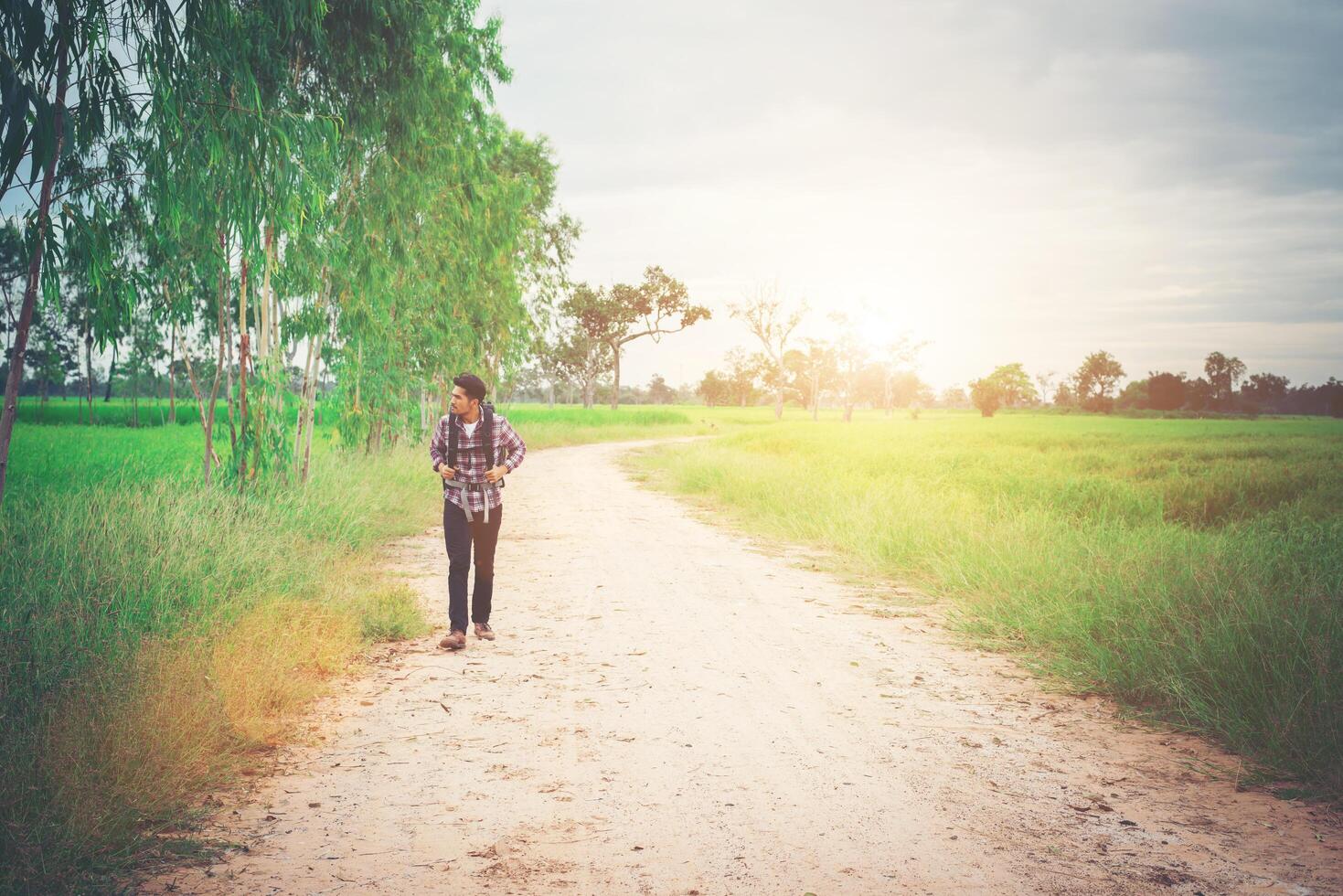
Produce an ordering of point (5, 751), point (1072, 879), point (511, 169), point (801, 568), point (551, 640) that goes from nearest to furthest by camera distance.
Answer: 1. point (1072, 879)
2. point (5, 751)
3. point (551, 640)
4. point (801, 568)
5. point (511, 169)

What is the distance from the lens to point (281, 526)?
7.83 metres

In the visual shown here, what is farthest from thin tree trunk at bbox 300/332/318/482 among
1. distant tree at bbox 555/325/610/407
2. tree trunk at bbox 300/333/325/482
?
distant tree at bbox 555/325/610/407

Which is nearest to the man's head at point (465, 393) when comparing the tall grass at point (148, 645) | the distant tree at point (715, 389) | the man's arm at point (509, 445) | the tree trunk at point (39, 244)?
the man's arm at point (509, 445)

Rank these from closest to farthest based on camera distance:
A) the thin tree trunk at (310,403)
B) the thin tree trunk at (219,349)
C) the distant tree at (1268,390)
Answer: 1. the thin tree trunk at (219,349)
2. the thin tree trunk at (310,403)
3. the distant tree at (1268,390)

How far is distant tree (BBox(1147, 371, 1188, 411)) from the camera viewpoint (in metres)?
39.6

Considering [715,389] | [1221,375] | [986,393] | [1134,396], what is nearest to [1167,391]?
[1221,375]

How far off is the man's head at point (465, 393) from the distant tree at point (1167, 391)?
42.6m

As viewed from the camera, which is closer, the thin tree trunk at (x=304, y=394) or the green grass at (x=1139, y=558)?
the green grass at (x=1139, y=558)

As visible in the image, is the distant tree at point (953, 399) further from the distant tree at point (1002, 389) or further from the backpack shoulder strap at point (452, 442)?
the backpack shoulder strap at point (452, 442)

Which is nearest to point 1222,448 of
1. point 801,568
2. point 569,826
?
point 801,568

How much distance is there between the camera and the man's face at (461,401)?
5664 mm

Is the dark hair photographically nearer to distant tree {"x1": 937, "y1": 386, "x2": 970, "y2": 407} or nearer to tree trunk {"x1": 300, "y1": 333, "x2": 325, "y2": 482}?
tree trunk {"x1": 300, "y1": 333, "x2": 325, "y2": 482}

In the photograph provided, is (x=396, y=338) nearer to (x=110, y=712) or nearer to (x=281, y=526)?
(x=281, y=526)

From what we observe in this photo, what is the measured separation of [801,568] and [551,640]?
13.0ft
